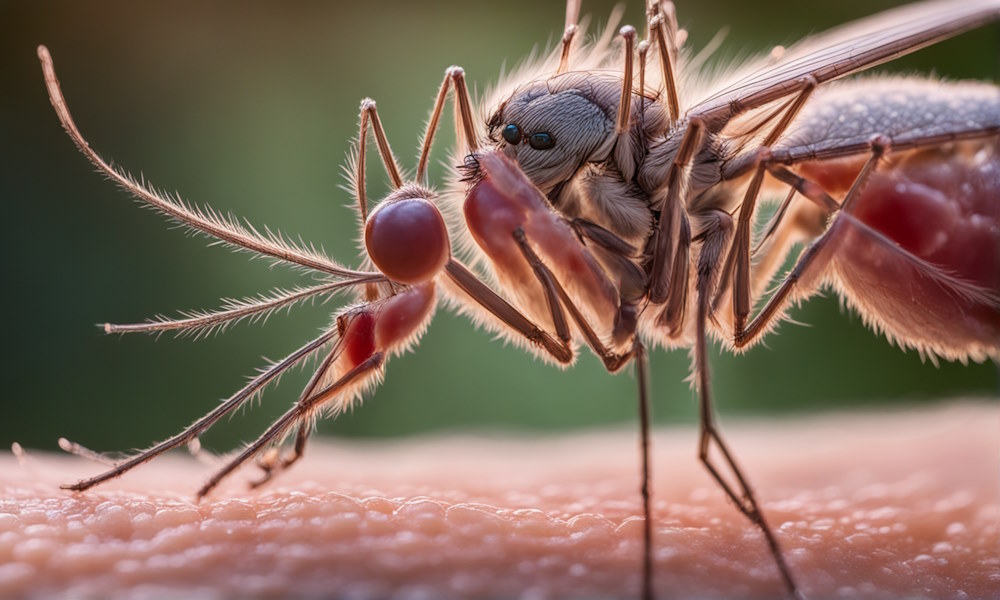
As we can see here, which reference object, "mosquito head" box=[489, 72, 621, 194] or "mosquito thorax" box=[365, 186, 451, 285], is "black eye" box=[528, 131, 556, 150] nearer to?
"mosquito head" box=[489, 72, 621, 194]

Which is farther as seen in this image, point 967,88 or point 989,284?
point 967,88

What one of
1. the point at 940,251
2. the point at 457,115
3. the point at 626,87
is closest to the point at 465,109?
the point at 457,115

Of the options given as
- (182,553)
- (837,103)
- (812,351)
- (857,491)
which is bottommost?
(182,553)

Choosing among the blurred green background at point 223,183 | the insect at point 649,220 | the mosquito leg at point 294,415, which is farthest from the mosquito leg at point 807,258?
the blurred green background at point 223,183

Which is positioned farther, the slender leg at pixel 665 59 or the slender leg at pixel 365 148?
the slender leg at pixel 365 148

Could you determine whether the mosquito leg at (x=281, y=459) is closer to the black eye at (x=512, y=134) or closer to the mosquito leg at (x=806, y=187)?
the black eye at (x=512, y=134)

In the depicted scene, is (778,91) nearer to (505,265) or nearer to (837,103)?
(837,103)

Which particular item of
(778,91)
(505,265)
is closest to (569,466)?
(505,265)

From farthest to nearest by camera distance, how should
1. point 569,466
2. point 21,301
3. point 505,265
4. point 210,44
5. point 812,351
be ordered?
point 812,351 < point 210,44 < point 21,301 < point 569,466 < point 505,265
